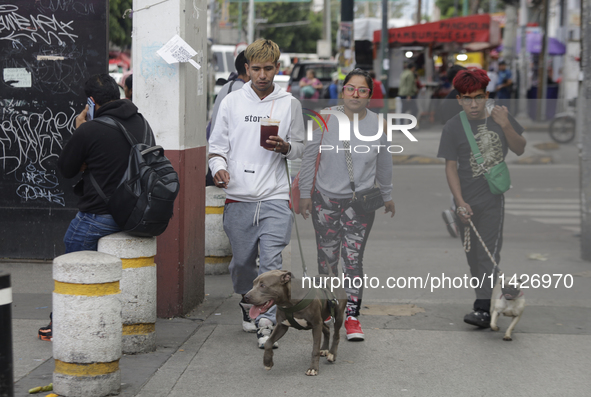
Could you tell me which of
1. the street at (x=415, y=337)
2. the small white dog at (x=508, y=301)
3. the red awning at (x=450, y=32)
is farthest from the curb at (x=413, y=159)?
the red awning at (x=450, y=32)

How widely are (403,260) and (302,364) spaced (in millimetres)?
2990

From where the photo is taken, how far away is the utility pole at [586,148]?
758cm

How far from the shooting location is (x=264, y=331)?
5145mm

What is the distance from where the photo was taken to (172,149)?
5562 mm

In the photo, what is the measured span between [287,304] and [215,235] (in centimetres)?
300

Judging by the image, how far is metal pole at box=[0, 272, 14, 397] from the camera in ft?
9.86

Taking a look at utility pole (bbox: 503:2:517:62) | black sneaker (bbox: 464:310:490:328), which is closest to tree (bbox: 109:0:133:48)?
black sneaker (bbox: 464:310:490:328)

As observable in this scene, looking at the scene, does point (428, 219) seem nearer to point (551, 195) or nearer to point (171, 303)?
point (551, 195)

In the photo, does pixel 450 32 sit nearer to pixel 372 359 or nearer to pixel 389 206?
pixel 389 206

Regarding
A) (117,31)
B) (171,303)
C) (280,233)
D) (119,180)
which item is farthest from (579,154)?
(117,31)

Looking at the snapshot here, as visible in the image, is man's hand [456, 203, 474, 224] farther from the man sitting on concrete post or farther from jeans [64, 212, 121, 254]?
jeans [64, 212, 121, 254]

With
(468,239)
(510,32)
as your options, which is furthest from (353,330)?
(510,32)

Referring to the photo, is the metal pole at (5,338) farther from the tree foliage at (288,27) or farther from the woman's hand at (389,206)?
the tree foliage at (288,27)

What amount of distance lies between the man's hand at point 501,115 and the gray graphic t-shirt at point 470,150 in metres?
0.03
